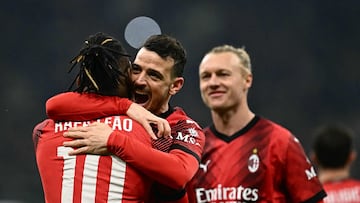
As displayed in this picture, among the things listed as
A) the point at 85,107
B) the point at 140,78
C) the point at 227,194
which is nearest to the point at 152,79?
the point at 140,78

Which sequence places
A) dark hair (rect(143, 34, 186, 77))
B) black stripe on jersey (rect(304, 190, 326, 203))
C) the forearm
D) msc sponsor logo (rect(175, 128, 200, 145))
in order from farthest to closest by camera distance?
black stripe on jersey (rect(304, 190, 326, 203))
dark hair (rect(143, 34, 186, 77))
msc sponsor logo (rect(175, 128, 200, 145))
the forearm

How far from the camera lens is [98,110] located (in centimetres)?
270

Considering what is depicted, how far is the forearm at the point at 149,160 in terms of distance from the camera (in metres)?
2.60

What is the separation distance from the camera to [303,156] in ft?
13.1

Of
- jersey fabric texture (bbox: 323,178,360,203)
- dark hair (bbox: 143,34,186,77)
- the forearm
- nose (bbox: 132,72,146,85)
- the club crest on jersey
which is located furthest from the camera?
jersey fabric texture (bbox: 323,178,360,203)

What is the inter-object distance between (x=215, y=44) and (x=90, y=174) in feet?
24.5

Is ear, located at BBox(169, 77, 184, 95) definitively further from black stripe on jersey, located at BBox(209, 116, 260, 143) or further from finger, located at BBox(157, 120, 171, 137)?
black stripe on jersey, located at BBox(209, 116, 260, 143)

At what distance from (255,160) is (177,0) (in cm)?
666

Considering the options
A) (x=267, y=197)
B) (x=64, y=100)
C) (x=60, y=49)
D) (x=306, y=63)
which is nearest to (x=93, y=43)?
(x=64, y=100)

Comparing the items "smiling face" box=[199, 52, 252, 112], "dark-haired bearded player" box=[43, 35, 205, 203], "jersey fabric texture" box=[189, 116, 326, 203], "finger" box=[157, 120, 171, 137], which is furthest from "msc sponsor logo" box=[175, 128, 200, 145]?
"smiling face" box=[199, 52, 252, 112]

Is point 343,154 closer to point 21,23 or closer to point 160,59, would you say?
point 160,59

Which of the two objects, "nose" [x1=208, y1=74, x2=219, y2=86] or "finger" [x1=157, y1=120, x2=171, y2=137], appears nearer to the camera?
"finger" [x1=157, y1=120, x2=171, y2=137]

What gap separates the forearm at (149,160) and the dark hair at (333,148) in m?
2.19

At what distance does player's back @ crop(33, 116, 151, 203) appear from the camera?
2.62 meters
